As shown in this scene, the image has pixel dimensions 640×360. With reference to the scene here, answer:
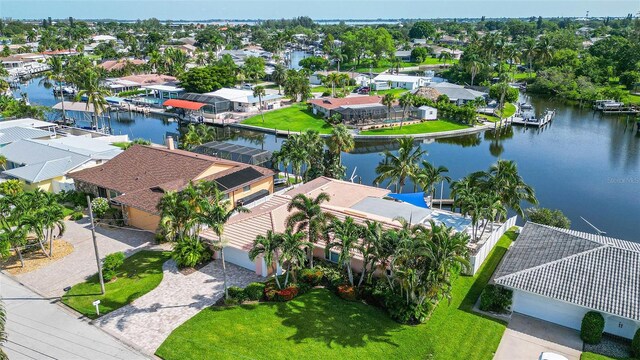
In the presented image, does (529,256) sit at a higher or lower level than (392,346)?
higher

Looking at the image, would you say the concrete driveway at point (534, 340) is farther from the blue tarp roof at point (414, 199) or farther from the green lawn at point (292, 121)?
the green lawn at point (292, 121)

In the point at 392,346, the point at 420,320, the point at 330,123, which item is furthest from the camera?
the point at 330,123

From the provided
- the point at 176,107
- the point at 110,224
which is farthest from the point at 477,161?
the point at 176,107

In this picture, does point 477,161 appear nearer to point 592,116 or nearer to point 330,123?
point 330,123

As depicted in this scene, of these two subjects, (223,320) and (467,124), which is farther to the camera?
(467,124)

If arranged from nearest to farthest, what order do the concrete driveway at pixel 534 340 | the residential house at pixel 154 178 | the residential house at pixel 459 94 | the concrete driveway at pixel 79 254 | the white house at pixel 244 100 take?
1. the concrete driveway at pixel 534 340
2. the concrete driveway at pixel 79 254
3. the residential house at pixel 154 178
4. the white house at pixel 244 100
5. the residential house at pixel 459 94

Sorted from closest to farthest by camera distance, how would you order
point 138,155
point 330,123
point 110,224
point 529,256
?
point 529,256 → point 110,224 → point 138,155 → point 330,123

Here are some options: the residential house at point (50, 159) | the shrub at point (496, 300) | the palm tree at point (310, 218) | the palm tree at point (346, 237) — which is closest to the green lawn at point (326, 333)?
the shrub at point (496, 300)
